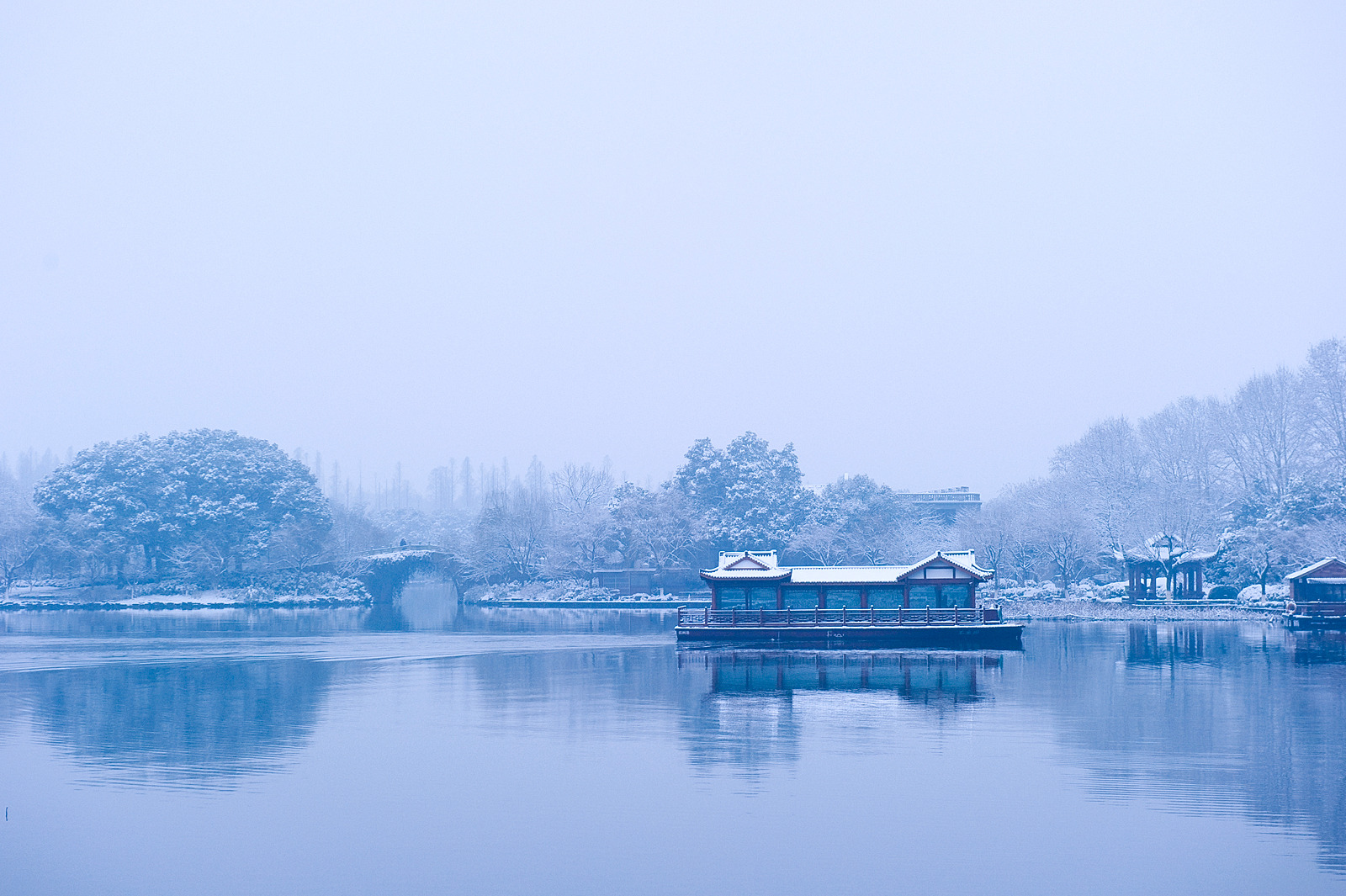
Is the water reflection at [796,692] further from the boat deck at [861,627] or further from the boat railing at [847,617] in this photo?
the boat railing at [847,617]

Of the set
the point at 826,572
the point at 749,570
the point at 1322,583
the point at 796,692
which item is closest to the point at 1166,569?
the point at 1322,583

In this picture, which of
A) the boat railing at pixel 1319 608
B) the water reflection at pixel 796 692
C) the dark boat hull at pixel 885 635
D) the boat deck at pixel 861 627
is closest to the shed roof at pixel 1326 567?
the boat railing at pixel 1319 608

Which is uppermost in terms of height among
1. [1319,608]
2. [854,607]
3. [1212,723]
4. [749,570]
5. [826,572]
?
[749,570]

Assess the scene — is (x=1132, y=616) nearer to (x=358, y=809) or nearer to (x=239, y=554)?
(x=358, y=809)

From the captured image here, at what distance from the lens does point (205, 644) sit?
54.8m

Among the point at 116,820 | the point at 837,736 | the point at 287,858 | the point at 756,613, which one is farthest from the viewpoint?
the point at 756,613

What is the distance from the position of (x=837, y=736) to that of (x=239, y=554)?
77.4 metres

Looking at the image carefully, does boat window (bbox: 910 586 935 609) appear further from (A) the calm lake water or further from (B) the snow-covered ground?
(B) the snow-covered ground

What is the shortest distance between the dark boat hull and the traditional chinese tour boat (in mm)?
35

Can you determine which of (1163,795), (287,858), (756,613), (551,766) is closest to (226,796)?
(287,858)

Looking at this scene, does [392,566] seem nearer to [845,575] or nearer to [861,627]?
[845,575]

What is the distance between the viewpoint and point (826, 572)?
53250 millimetres

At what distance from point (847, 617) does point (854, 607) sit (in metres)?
0.85

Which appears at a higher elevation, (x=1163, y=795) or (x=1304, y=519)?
(x=1304, y=519)
